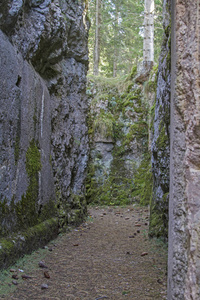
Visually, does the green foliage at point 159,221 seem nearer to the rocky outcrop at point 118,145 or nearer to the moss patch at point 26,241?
the moss patch at point 26,241

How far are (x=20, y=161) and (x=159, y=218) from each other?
2471mm

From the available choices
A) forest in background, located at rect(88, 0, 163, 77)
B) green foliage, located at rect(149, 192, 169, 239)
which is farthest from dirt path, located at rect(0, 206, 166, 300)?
forest in background, located at rect(88, 0, 163, 77)

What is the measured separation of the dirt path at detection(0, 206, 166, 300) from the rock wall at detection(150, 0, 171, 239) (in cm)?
38

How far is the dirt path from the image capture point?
2.79 metres

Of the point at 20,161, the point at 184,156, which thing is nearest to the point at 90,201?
the point at 20,161

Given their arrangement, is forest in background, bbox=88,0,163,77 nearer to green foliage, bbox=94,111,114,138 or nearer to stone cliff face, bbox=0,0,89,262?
green foliage, bbox=94,111,114,138

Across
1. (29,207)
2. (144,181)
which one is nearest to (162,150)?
(29,207)

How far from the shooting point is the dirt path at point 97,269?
279 centimetres

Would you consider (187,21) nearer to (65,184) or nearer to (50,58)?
(50,58)

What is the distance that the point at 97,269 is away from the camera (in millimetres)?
3568

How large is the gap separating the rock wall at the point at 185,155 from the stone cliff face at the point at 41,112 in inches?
87.4

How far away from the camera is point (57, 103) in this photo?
6.20m

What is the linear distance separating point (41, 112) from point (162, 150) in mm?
2146

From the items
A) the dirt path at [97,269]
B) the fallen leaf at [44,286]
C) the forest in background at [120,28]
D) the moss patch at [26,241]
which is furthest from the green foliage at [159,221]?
the forest in background at [120,28]
